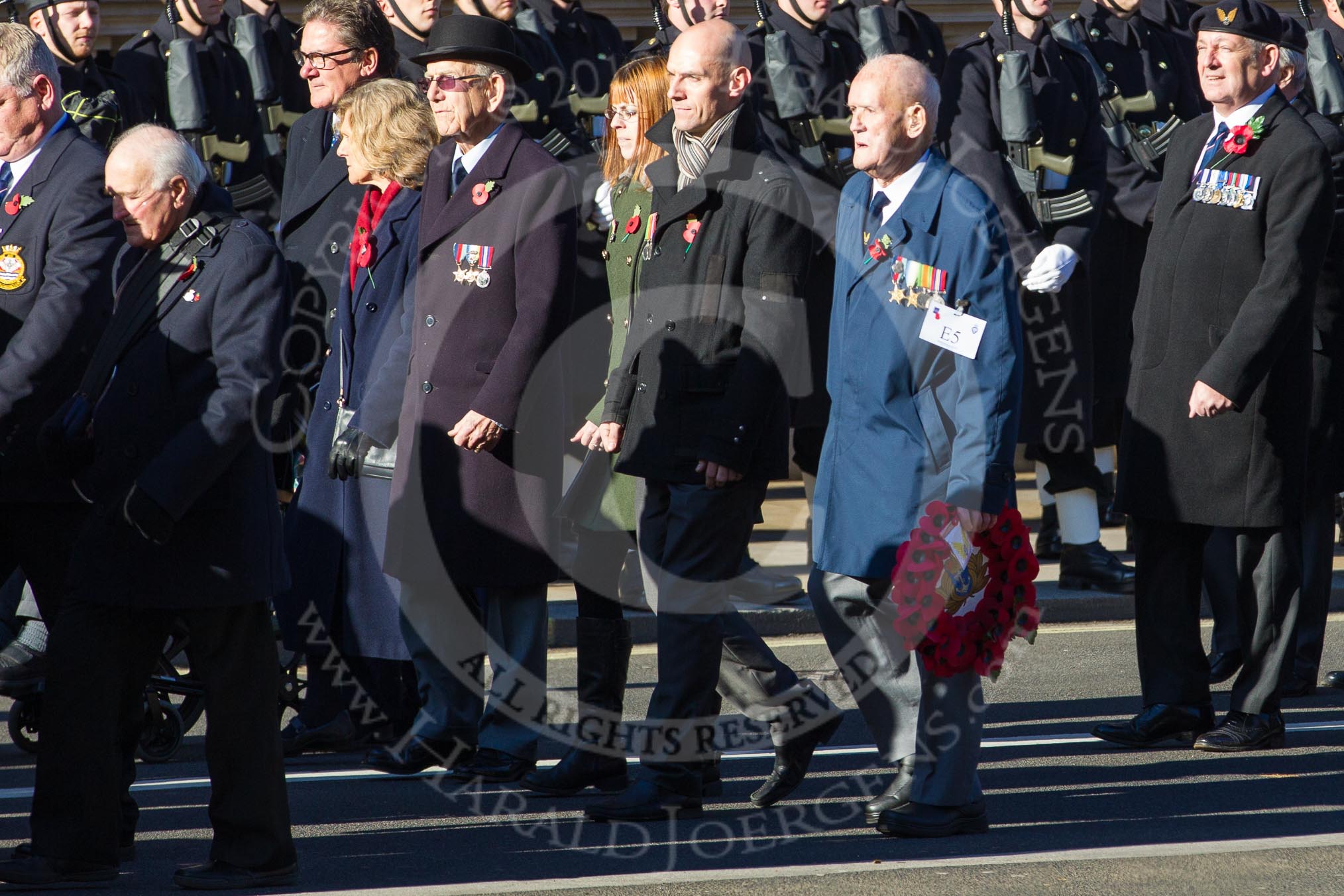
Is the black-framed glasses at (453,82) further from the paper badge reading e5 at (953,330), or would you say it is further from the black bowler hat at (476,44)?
the paper badge reading e5 at (953,330)

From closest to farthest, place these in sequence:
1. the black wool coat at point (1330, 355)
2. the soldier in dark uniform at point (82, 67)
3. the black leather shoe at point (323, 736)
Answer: the black leather shoe at point (323, 736)
the black wool coat at point (1330, 355)
the soldier in dark uniform at point (82, 67)

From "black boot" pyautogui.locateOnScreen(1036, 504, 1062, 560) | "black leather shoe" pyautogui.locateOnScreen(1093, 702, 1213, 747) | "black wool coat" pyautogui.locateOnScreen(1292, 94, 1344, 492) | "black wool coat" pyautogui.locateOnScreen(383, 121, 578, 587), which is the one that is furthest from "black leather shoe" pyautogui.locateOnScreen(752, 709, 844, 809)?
"black boot" pyautogui.locateOnScreen(1036, 504, 1062, 560)

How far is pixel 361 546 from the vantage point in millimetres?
6613

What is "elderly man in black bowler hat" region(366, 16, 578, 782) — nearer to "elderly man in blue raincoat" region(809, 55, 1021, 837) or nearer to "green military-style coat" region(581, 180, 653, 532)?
"green military-style coat" region(581, 180, 653, 532)

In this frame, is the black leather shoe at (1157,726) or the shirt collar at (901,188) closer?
the shirt collar at (901,188)

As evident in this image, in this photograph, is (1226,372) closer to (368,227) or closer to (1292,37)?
(1292,37)

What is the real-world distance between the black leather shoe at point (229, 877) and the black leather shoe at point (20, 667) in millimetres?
1668

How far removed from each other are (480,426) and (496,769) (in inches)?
37.7

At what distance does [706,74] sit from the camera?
222 inches

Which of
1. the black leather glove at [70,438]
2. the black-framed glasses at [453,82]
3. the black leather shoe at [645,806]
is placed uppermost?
the black-framed glasses at [453,82]

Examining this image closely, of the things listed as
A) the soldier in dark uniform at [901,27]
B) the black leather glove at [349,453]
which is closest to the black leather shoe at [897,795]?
the black leather glove at [349,453]

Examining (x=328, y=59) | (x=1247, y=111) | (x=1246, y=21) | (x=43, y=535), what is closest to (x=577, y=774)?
(x=43, y=535)

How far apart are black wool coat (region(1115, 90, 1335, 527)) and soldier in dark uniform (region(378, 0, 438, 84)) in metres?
3.34

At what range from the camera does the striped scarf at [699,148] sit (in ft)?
18.6
